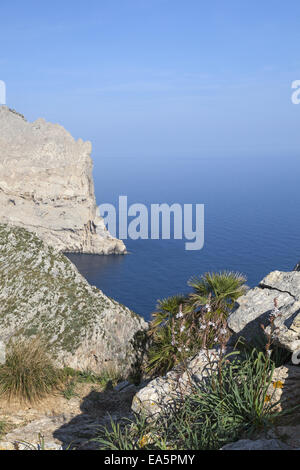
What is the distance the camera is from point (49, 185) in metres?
137

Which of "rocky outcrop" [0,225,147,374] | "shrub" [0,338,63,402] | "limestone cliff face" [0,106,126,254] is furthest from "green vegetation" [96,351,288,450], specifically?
"limestone cliff face" [0,106,126,254]

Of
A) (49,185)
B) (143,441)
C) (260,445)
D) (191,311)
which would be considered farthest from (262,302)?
(49,185)

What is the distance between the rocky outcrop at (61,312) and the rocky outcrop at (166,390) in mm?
5740

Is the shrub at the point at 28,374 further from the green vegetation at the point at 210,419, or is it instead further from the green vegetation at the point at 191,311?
the green vegetation at the point at 210,419

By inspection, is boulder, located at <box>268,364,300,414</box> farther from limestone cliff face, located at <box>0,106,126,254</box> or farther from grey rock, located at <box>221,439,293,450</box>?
limestone cliff face, located at <box>0,106,126,254</box>

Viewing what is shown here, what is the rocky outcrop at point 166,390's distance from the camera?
22.5 ft

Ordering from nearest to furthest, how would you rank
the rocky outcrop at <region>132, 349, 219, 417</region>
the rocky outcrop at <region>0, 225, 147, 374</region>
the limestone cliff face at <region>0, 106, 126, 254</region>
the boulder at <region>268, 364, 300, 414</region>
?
the boulder at <region>268, 364, 300, 414</region> < the rocky outcrop at <region>132, 349, 219, 417</region> < the rocky outcrop at <region>0, 225, 147, 374</region> < the limestone cliff face at <region>0, 106, 126, 254</region>

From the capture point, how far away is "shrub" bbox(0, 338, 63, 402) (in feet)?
32.5

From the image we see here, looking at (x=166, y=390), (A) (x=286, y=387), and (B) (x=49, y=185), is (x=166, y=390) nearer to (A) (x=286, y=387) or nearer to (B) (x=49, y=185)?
(A) (x=286, y=387)

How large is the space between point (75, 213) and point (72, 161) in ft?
54.1

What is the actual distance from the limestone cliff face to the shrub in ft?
396

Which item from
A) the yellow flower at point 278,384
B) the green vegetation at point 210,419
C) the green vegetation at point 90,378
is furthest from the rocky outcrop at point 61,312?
the yellow flower at point 278,384

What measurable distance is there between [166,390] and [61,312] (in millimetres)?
7074

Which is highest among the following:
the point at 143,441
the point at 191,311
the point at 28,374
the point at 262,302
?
the point at 262,302
